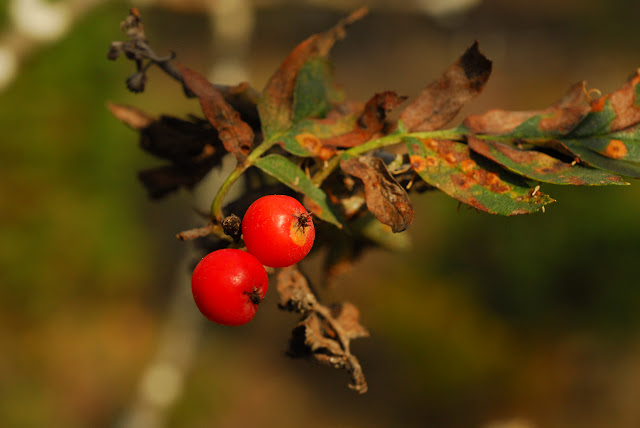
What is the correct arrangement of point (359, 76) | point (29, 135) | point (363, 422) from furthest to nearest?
1. point (359, 76)
2. point (363, 422)
3. point (29, 135)

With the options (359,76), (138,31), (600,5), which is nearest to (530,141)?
(138,31)

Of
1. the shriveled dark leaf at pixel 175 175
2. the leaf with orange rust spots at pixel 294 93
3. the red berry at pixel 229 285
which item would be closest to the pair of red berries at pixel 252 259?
the red berry at pixel 229 285

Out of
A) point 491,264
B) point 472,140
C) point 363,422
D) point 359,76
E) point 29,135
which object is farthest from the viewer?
point 359,76

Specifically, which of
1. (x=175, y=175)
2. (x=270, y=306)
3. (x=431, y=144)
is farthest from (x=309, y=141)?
(x=270, y=306)

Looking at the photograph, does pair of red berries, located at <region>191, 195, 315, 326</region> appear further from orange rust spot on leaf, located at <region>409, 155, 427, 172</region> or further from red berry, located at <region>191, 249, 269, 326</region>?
orange rust spot on leaf, located at <region>409, 155, 427, 172</region>

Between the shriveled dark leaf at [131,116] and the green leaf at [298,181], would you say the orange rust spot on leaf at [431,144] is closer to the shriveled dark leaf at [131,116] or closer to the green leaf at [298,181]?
the green leaf at [298,181]

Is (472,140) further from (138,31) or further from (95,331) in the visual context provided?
(95,331)
